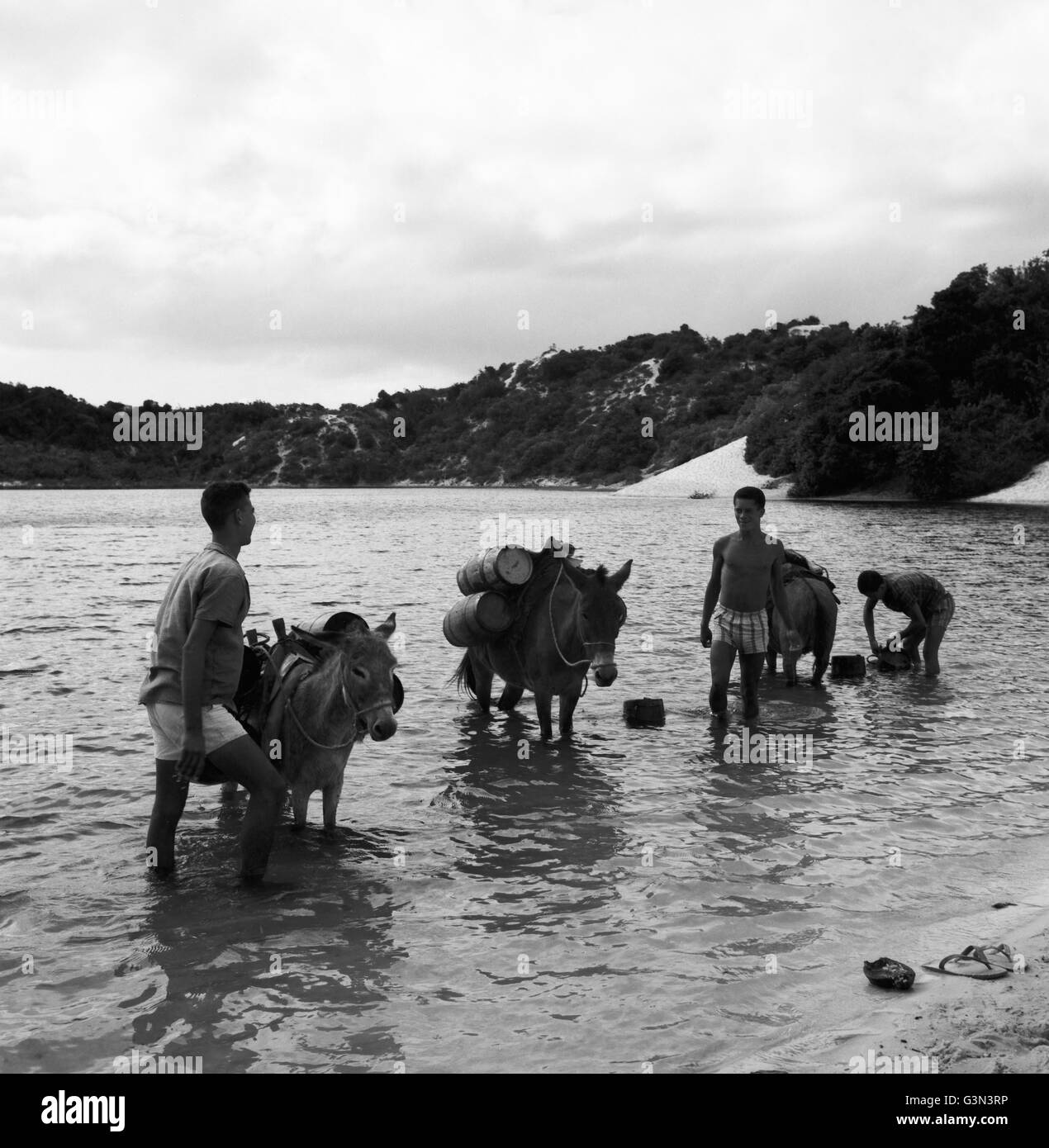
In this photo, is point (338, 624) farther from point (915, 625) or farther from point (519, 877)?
point (915, 625)

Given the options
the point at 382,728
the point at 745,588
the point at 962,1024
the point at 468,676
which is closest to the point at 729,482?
the point at 468,676

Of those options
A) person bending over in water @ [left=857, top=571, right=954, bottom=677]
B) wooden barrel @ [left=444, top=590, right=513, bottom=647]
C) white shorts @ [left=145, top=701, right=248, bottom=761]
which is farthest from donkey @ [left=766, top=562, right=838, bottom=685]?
white shorts @ [left=145, top=701, right=248, bottom=761]

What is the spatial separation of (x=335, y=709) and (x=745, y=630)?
531 centimetres

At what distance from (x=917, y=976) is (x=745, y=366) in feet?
510

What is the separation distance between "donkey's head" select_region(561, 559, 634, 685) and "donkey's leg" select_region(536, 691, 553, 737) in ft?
3.97

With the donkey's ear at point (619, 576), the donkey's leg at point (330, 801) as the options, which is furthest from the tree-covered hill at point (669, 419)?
the donkey's leg at point (330, 801)

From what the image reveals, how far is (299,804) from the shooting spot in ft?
24.1

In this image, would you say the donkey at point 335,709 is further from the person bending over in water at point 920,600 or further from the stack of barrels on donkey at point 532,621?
the person bending over in water at point 920,600

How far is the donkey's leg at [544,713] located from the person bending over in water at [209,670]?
14.8ft

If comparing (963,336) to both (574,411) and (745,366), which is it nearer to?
(745,366)

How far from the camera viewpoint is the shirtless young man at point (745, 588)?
35.4ft

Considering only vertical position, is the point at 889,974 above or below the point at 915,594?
below

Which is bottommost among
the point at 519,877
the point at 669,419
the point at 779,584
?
the point at 519,877
